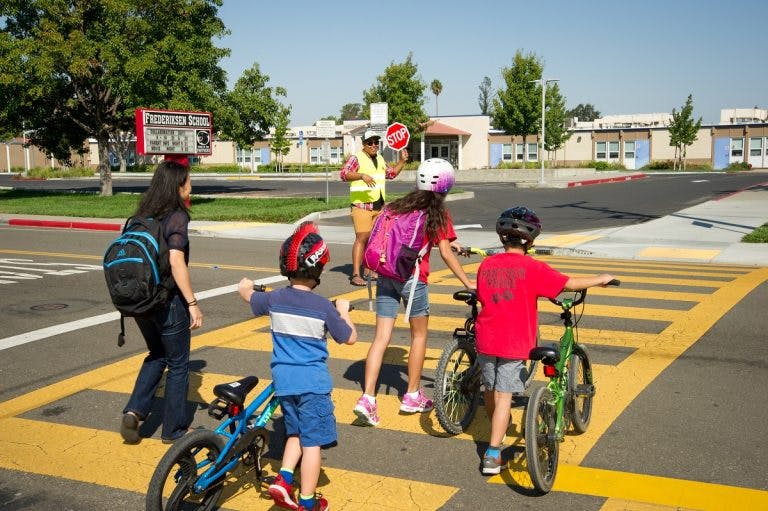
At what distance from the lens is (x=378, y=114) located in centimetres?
2000

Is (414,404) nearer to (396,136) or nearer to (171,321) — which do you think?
(171,321)

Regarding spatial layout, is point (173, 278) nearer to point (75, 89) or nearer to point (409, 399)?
point (409, 399)

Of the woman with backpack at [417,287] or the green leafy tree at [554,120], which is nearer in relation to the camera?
the woman with backpack at [417,287]

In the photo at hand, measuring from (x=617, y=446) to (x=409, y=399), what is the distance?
4.87ft

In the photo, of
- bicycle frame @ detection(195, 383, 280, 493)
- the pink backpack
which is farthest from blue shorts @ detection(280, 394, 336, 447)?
the pink backpack

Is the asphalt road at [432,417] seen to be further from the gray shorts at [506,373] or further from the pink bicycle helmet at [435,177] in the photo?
the pink bicycle helmet at [435,177]

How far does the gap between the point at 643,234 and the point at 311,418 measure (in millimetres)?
14856

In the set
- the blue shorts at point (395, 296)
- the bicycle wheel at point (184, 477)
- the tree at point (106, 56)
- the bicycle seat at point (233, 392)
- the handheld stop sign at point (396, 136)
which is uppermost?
the tree at point (106, 56)

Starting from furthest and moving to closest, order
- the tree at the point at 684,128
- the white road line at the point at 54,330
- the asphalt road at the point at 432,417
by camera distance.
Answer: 1. the tree at the point at 684,128
2. the white road line at the point at 54,330
3. the asphalt road at the point at 432,417

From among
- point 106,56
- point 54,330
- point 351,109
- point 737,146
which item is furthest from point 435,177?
point 351,109

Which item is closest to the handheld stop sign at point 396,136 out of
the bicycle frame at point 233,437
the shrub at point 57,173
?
the bicycle frame at point 233,437

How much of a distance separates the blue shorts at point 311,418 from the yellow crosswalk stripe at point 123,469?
545 millimetres

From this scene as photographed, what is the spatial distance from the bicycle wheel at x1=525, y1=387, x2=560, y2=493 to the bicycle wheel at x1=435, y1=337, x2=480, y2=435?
34.8 inches

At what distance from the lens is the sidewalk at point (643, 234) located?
14214 mm
